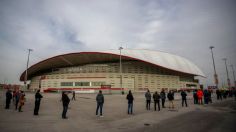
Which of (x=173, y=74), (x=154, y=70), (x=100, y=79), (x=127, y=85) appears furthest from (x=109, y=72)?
(x=173, y=74)

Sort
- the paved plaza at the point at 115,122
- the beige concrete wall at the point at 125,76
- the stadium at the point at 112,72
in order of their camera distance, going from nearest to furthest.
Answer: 1. the paved plaza at the point at 115,122
2. the stadium at the point at 112,72
3. the beige concrete wall at the point at 125,76

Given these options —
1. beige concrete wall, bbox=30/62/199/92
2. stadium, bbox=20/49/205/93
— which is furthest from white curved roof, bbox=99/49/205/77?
beige concrete wall, bbox=30/62/199/92

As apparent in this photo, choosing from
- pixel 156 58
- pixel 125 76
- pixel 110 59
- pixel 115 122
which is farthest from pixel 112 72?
pixel 115 122

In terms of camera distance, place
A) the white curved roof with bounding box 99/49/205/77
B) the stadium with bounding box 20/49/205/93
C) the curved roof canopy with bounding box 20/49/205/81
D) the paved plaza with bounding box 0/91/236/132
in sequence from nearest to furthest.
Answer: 1. the paved plaza with bounding box 0/91/236/132
2. the curved roof canopy with bounding box 20/49/205/81
3. the stadium with bounding box 20/49/205/93
4. the white curved roof with bounding box 99/49/205/77

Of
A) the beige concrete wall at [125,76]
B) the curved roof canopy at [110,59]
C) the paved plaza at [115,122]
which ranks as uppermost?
the curved roof canopy at [110,59]

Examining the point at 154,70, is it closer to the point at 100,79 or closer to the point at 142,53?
the point at 142,53

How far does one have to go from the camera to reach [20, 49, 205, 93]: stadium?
50375 millimetres

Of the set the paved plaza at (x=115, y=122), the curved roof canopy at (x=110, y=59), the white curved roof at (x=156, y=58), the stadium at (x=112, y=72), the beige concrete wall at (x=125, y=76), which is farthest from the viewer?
the white curved roof at (x=156, y=58)

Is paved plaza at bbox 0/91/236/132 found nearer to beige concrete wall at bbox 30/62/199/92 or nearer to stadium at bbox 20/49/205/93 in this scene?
stadium at bbox 20/49/205/93

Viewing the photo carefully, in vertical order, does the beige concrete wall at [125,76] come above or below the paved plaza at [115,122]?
above

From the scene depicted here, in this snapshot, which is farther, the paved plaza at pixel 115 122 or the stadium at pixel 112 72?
the stadium at pixel 112 72

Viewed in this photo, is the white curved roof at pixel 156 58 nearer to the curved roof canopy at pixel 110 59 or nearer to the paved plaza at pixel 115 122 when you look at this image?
the curved roof canopy at pixel 110 59

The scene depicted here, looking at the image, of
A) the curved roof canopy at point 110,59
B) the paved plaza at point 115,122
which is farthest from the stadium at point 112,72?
the paved plaza at point 115,122

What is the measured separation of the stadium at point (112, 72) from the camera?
1983 inches
